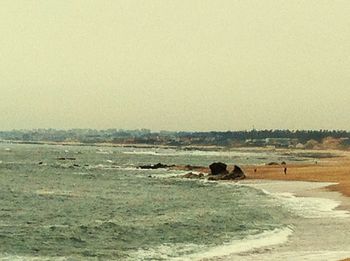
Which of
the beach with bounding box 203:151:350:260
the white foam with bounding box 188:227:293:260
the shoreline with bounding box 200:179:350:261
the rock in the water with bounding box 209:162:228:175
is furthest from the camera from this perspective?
the rock in the water with bounding box 209:162:228:175

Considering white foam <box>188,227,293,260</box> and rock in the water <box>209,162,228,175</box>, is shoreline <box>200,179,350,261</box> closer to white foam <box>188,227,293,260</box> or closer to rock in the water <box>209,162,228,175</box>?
white foam <box>188,227,293,260</box>

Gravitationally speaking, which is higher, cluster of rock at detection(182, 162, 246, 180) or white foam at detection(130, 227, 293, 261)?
cluster of rock at detection(182, 162, 246, 180)

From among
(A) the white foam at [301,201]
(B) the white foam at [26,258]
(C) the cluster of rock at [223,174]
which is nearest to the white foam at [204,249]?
(B) the white foam at [26,258]

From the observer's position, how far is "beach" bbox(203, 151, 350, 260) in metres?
23.1

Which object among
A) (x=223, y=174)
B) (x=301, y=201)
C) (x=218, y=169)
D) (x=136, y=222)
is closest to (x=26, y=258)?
(x=136, y=222)

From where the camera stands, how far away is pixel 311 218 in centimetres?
3359

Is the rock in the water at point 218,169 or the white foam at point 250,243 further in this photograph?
the rock in the water at point 218,169

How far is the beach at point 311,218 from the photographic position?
23078mm

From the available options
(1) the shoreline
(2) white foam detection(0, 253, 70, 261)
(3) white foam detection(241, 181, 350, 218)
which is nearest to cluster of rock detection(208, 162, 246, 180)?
(3) white foam detection(241, 181, 350, 218)

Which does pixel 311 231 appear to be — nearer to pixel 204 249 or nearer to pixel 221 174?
pixel 204 249

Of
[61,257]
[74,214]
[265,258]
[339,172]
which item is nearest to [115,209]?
[74,214]

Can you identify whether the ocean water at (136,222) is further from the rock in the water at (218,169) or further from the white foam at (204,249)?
the rock in the water at (218,169)

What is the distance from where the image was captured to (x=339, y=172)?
254 ft

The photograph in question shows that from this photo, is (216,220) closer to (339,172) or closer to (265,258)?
(265,258)
